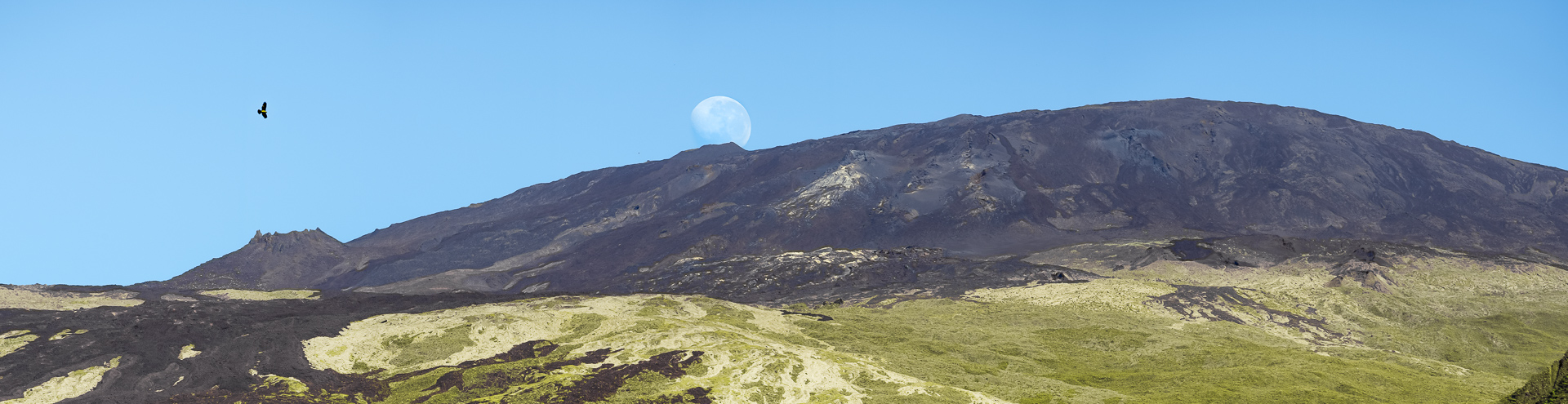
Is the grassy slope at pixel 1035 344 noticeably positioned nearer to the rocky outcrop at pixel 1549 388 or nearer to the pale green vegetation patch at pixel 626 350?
the pale green vegetation patch at pixel 626 350

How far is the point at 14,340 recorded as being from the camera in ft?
240

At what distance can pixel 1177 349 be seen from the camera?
85438mm

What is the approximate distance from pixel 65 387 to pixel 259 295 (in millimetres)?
62119

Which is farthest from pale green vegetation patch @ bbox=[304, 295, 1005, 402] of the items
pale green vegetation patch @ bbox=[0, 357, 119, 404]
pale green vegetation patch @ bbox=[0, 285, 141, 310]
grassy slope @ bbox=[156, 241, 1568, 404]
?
pale green vegetation patch @ bbox=[0, 285, 141, 310]

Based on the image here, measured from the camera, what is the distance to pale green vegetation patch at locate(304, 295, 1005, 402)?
2403 inches

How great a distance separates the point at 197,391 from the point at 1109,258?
12086cm

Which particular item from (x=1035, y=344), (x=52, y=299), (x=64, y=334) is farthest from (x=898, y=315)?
(x=52, y=299)

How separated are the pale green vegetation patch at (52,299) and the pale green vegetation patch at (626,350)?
40517mm

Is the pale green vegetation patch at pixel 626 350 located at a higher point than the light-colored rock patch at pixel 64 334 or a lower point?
lower

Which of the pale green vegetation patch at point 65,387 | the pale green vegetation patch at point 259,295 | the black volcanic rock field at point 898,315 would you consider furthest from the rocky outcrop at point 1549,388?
the pale green vegetation patch at point 259,295

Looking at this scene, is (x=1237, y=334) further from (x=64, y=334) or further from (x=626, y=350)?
(x=64, y=334)

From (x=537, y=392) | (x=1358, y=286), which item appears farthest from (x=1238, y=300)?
(x=537, y=392)

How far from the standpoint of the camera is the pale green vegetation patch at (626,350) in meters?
61.0

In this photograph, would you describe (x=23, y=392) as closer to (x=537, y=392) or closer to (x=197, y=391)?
(x=197, y=391)
